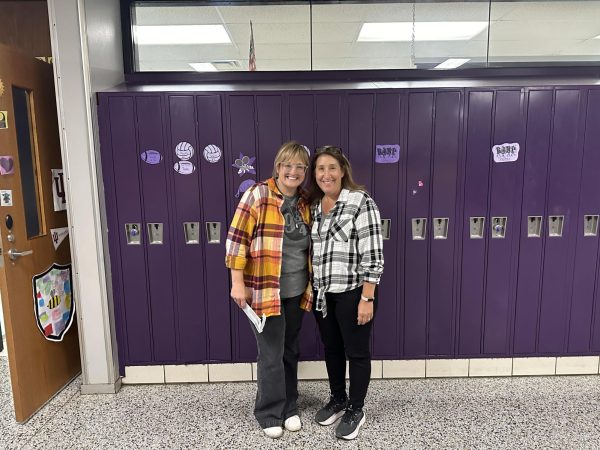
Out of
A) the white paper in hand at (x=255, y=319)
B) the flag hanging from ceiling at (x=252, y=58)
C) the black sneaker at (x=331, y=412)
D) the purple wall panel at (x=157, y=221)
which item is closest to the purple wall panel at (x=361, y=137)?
the flag hanging from ceiling at (x=252, y=58)

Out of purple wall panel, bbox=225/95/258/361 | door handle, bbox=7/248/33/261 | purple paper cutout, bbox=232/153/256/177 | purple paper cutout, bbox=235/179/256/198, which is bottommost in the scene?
door handle, bbox=7/248/33/261

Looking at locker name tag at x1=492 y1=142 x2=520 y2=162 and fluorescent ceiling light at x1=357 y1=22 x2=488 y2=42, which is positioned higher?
fluorescent ceiling light at x1=357 y1=22 x2=488 y2=42

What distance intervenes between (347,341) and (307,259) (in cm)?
46

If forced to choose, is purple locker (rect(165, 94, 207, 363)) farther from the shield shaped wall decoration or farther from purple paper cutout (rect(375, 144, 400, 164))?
purple paper cutout (rect(375, 144, 400, 164))

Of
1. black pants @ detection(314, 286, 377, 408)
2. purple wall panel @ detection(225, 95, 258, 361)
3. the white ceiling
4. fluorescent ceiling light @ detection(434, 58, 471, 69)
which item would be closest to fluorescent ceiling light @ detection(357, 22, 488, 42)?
the white ceiling

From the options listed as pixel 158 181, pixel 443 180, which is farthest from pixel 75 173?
pixel 443 180

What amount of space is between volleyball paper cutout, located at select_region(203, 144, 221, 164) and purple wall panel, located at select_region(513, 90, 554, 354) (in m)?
1.86

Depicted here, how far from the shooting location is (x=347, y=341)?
194 cm

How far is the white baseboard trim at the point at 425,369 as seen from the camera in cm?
250

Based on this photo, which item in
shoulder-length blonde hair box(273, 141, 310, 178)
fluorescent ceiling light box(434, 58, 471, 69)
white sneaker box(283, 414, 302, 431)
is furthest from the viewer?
fluorescent ceiling light box(434, 58, 471, 69)

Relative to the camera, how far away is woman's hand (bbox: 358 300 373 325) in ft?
6.01

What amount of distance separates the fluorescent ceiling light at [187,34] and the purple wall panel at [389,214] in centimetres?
144

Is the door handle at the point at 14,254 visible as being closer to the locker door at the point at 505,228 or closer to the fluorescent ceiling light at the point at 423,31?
the fluorescent ceiling light at the point at 423,31

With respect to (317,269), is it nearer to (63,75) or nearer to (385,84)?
(385,84)
